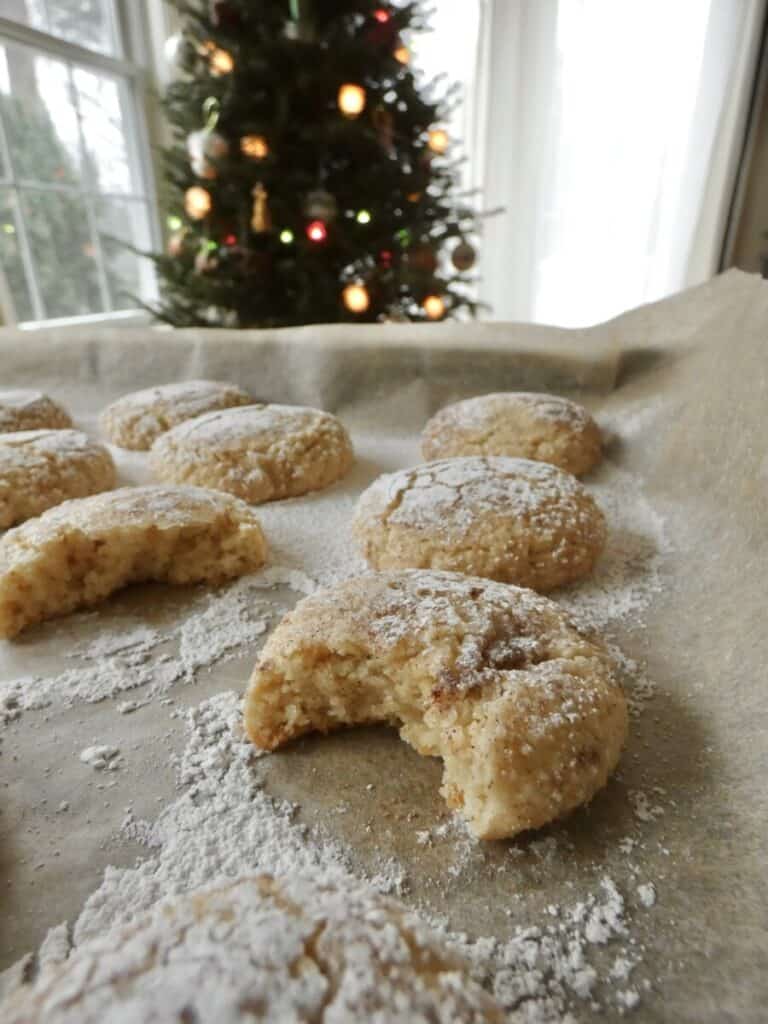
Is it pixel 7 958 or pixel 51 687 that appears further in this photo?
pixel 51 687

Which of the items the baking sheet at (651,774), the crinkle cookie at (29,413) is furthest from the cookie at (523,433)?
the crinkle cookie at (29,413)

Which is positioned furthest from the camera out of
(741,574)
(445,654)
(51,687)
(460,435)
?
(460,435)

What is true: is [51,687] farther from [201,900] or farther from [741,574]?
[741,574]

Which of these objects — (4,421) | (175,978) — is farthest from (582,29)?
(175,978)

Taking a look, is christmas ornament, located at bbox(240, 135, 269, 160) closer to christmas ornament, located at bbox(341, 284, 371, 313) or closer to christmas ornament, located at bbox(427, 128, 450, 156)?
christmas ornament, located at bbox(341, 284, 371, 313)

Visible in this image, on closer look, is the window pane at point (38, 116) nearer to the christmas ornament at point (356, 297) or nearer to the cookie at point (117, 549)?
the christmas ornament at point (356, 297)

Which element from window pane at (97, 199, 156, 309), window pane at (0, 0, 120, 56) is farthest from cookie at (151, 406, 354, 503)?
window pane at (0, 0, 120, 56)

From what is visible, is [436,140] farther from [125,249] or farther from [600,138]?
[125,249]

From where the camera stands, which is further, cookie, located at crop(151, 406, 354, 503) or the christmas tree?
the christmas tree
